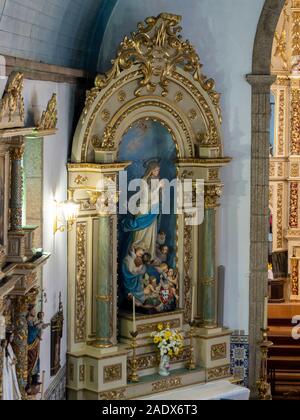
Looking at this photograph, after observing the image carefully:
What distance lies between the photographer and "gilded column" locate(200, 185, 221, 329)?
16188mm

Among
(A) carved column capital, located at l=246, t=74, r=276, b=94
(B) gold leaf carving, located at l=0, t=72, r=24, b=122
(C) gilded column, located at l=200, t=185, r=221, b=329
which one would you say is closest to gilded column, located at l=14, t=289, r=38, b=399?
(B) gold leaf carving, located at l=0, t=72, r=24, b=122

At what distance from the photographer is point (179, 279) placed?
1620 centimetres

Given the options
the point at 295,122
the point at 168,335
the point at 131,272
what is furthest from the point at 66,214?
the point at 295,122

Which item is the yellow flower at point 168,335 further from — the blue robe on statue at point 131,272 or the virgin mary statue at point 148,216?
the virgin mary statue at point 148,216

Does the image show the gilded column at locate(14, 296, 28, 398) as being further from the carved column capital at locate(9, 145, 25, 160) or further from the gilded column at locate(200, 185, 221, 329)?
the gilded column at locate(200, 185, 221, 329)

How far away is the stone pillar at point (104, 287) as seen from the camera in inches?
593

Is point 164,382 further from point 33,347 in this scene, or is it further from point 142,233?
point 33,347

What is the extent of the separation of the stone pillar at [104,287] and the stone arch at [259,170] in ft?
8.34

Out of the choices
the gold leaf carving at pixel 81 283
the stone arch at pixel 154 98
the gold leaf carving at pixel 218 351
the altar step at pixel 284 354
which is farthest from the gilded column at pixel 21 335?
the altar step at pixel 284 354

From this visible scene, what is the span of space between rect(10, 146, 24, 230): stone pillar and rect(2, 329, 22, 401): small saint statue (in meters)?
1.05

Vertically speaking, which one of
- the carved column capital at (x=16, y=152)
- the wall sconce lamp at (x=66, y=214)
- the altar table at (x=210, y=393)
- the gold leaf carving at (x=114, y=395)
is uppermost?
the carved column capital at (x=16, y=152)

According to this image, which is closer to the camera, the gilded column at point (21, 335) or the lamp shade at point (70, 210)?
the gilded column at point (21, 335)
